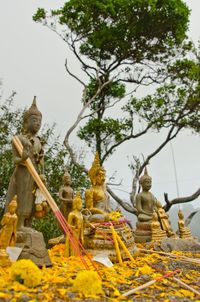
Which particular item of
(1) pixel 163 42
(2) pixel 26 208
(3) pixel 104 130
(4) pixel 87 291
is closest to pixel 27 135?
(2) pixel 26 208

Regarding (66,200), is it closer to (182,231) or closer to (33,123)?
(33,123)

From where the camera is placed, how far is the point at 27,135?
570 cm

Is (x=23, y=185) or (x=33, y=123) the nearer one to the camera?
(x=23, y=185)

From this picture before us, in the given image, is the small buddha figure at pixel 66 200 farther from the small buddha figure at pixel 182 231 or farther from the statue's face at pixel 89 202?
the small buddha figure at pixel 182 231

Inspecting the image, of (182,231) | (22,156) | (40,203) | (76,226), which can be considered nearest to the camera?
(22,156)

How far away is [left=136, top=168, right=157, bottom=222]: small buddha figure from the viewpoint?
8.70 metres

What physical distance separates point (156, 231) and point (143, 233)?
0.41 m

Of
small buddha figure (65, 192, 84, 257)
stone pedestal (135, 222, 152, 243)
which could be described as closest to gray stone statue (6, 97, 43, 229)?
small buddha figure (65, 192, 84, 257)

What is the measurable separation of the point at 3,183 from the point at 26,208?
426cm

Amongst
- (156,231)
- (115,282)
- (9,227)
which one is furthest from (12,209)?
(156,231)

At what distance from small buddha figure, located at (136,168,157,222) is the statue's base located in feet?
12.6

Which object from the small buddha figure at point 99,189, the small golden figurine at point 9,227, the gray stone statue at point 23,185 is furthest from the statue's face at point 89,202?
the small golden figurine at point 9,227

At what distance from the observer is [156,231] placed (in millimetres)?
8055

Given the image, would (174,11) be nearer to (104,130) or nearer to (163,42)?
(163,42)
